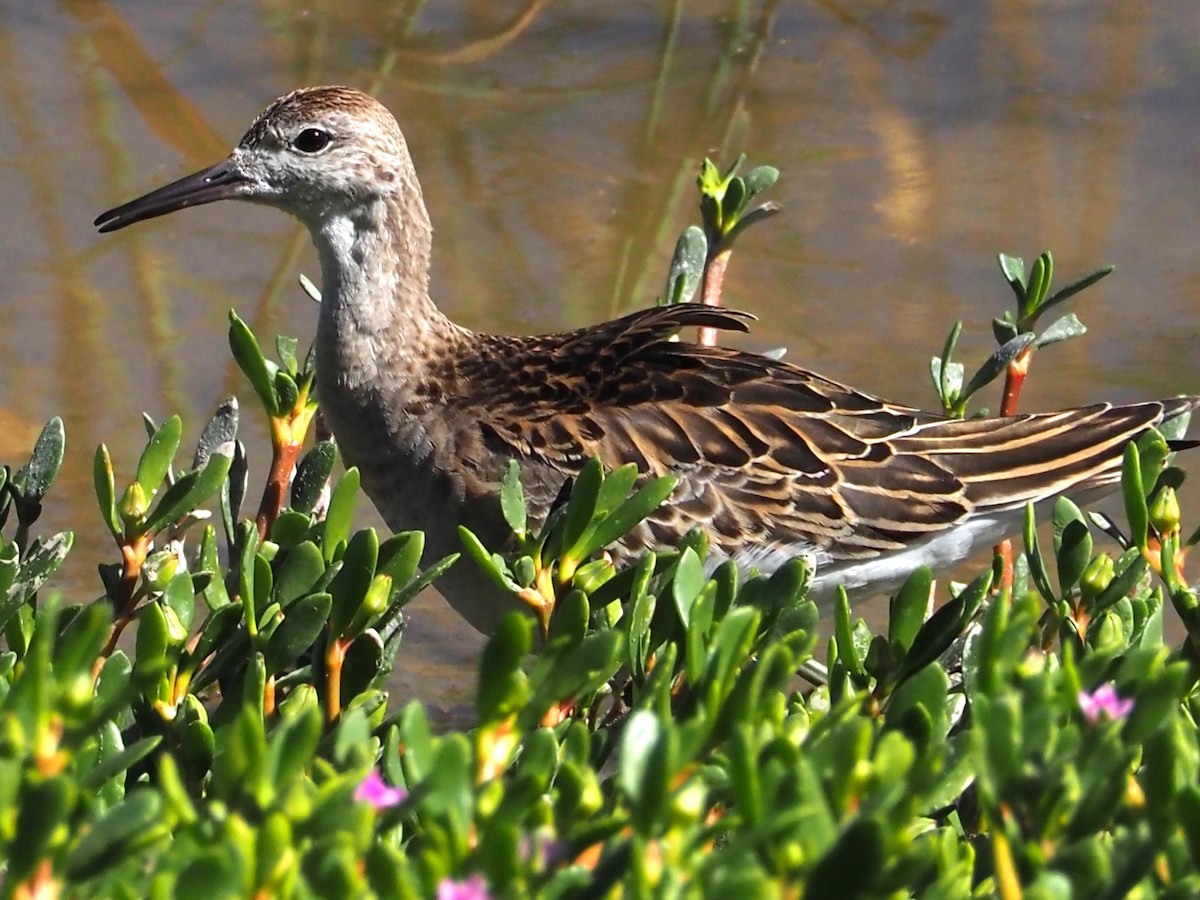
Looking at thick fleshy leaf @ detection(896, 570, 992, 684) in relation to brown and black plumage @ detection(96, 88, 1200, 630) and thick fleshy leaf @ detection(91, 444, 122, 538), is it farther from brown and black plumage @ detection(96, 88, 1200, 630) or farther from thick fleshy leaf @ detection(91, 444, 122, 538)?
brown and black plumage @ detection(96, 88, 1200, 630)

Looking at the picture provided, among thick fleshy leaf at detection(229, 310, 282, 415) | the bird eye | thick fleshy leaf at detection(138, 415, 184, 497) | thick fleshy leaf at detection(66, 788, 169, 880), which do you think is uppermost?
the bird eye

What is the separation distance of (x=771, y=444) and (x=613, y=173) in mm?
3076

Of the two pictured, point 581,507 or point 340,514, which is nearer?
point 581,507

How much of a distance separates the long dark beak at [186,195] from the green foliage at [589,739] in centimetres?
223

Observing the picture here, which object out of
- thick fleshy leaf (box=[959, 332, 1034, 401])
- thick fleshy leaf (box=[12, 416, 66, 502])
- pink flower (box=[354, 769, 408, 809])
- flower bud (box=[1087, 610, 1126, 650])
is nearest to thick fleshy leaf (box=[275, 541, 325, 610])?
thick fleshy leaf (box=[12, 416, 66, 502])

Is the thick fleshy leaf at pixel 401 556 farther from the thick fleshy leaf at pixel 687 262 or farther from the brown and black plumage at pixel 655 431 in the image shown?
the thick fleshy leaf at pixel 687 262

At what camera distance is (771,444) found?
4.91 metres

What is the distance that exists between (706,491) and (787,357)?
2.05 meters

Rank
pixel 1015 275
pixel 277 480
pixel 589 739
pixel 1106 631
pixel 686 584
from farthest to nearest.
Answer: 1. pixel 1015 275
2. pixel 277 480
3. pixel 1106 631
4. pixel 686 584
5. pixel 589 739

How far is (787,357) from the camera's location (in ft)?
22.3

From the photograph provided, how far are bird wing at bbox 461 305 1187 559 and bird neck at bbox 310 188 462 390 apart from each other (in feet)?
0.94

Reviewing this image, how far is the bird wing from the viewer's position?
15.8 ft

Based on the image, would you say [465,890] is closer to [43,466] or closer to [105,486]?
[105,486]


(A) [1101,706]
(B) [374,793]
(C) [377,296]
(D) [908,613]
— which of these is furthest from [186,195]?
(A) [1101,706]
